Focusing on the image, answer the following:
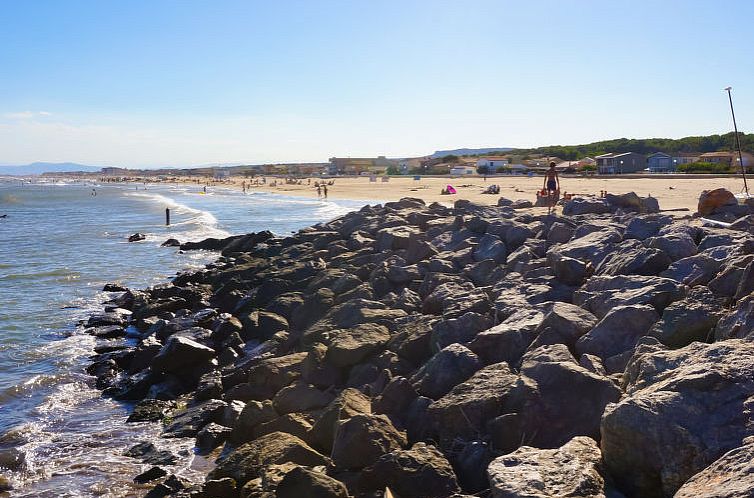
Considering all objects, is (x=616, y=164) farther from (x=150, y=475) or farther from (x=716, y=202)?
(x=150, y=475)

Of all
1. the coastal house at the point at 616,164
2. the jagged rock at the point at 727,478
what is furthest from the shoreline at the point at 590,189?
the coastal house at the point at 616,164

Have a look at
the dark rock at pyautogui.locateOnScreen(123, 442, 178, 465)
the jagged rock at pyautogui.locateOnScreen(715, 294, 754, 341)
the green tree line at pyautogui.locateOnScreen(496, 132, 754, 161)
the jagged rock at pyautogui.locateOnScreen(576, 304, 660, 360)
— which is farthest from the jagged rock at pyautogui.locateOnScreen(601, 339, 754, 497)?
the green tree line at pyautogui.locateOnScreen(496, 132, 754, 161)

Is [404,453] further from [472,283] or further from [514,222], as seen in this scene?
[514,222]

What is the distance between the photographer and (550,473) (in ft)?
14.7

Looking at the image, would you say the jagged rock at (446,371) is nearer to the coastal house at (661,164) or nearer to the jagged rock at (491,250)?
the jagged rock at (491,250)

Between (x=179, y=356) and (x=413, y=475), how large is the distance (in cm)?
679

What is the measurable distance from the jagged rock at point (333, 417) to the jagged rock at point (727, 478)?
3635mm

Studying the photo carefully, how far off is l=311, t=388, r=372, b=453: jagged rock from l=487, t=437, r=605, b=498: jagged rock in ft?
7.78

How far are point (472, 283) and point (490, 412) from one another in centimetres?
514

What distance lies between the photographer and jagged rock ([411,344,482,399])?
7.10 m

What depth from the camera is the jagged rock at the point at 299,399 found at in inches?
322

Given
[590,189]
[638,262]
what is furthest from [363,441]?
[590,189]

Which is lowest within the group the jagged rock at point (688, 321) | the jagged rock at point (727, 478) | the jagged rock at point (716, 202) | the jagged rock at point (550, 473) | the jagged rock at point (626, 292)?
the jagged rock at point (550, 473)

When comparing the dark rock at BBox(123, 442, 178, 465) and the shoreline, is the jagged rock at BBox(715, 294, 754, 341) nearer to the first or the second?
the dark rock at BBox(123, 442, 178, 465)
